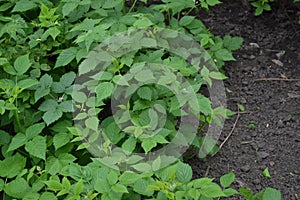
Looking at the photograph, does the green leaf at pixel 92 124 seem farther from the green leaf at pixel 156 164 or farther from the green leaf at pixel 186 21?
the green leaf at pixel 186 21

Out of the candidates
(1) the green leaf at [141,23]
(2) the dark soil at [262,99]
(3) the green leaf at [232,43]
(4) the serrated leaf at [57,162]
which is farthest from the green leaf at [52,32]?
(3) the green leaf at [232,43]

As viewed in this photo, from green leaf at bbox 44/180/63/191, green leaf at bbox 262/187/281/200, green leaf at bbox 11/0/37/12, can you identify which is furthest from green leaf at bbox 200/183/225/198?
green leaf at bbox 11/0/37/12

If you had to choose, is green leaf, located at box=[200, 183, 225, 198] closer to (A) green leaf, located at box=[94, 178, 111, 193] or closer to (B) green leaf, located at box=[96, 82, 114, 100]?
(A) green leaf, located at box=[94, 178, 111, 193]

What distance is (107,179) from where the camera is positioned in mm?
2188

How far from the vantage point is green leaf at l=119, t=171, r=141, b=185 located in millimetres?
2188

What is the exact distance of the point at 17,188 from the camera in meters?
2.30

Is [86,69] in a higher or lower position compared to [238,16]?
higher

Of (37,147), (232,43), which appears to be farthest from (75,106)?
(232,43)

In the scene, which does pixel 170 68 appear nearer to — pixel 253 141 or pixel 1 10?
pixel 253 141

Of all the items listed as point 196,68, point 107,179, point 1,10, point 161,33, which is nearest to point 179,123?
point 196,68

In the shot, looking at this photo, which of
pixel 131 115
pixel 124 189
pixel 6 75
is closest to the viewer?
pixel 124 189

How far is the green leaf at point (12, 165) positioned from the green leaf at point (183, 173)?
73 cm

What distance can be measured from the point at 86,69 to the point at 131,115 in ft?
1.03

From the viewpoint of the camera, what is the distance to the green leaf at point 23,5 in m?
2.99
